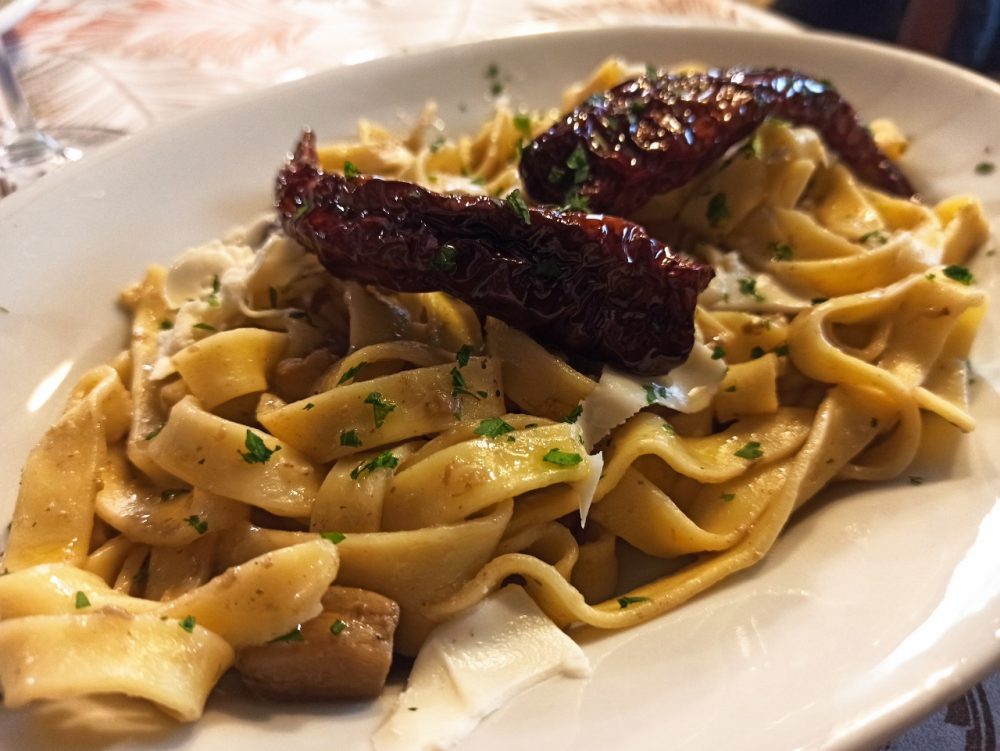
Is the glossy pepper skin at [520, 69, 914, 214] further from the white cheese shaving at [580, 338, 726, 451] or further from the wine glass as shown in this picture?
the wine glass

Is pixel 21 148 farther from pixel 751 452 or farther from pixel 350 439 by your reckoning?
pixel 751 452

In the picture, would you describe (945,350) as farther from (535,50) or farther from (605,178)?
(535,50)

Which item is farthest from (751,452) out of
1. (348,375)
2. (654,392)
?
(348,375)

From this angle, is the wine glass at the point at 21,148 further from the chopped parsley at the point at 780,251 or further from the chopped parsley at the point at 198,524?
the chopped parsley at the point at 780,251

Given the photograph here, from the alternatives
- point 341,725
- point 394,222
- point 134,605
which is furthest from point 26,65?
point 341,725

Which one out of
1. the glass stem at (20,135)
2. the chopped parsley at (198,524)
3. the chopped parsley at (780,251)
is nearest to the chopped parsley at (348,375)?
the chopped parsley at (198,524)

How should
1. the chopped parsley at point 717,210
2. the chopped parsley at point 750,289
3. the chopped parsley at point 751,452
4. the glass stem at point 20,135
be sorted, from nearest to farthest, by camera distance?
the chopped parsley at point 751,452, the chopped parsley at point 750,289, the chopped parsley at point 717,210, the glass stem at point 20,135
